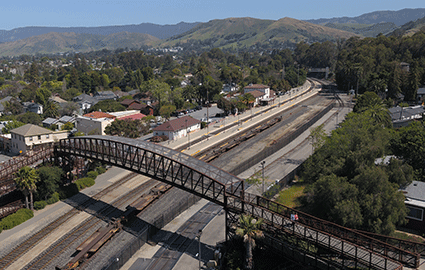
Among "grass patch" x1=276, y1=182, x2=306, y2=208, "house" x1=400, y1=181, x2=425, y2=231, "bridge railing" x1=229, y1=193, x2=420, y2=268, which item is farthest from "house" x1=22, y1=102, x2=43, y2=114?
"house" x1=400, y1=181, x2=425, y2=231

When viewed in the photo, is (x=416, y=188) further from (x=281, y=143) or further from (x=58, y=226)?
(x=58, y=226)

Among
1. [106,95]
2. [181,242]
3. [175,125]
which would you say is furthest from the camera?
[106,95]

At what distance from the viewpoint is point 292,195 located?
50.6 m

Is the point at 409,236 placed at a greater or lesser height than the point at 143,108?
lesser

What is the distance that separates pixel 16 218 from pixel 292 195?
39.8 meters

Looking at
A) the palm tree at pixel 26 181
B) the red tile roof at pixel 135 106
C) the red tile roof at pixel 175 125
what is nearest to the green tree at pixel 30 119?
the red tile roof at pixel 135 106

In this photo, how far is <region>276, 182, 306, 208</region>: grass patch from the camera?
157 ft

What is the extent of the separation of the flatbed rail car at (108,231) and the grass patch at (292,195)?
18.0 meters

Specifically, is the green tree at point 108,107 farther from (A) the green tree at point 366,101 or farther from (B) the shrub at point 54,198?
(A) the green tree at point 366,101

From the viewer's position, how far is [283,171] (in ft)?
197

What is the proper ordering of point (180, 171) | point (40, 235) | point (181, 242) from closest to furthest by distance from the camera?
point (181, 242) < point (40, 235) < point (180, 171)

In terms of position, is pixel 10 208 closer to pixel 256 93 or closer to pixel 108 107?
pixel 108 107

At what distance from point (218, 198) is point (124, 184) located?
25492 millimetres

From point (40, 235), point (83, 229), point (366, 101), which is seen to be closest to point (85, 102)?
point (40, 235)
